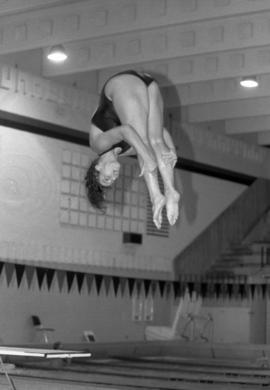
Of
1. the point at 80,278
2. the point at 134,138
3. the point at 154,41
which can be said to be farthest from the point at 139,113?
the point at 80,278

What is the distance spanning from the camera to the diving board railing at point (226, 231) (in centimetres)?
1922

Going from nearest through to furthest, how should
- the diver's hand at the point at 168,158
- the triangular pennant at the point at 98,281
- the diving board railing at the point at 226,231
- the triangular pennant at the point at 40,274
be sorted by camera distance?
the diver's hand at the point at 168,158
the triangular pennant at the point at 40,274
the triangular pennant at the point at 98,281
the diving board railing at the point at 226,231

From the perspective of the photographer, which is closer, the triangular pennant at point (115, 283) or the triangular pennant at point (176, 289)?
the triangular pennant at point (115, 283)

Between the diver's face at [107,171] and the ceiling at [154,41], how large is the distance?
5812 mm

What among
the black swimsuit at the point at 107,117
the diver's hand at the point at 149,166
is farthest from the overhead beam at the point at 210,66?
the diver's hand at the point at 149,166

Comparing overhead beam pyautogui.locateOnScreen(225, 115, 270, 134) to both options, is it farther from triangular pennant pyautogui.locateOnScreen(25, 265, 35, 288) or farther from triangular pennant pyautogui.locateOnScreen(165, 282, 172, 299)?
triangular pennant pyautogui.locateOnScreen(25, 265, 35, 288)

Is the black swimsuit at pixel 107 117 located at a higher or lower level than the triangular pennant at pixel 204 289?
higher

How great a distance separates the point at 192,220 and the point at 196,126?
226cm

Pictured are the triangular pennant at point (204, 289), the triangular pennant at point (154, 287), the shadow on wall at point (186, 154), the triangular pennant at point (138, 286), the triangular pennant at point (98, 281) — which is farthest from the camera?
the triangular pennant at point (204, 289)

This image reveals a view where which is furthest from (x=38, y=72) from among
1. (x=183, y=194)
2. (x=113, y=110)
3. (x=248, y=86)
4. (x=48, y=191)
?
(x=113, y=110)

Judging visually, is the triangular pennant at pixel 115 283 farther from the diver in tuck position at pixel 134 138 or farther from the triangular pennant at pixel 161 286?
the diver in tuck position at pixel 134 138

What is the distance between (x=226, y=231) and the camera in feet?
67.0

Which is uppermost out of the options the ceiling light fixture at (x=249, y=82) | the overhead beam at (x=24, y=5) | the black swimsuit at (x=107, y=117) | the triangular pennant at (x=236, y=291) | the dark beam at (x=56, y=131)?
the ceiling light fixture at (x=249, y=82)

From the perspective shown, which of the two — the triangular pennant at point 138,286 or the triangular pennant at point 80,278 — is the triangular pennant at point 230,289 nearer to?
the triangular pennant at point 138,286
